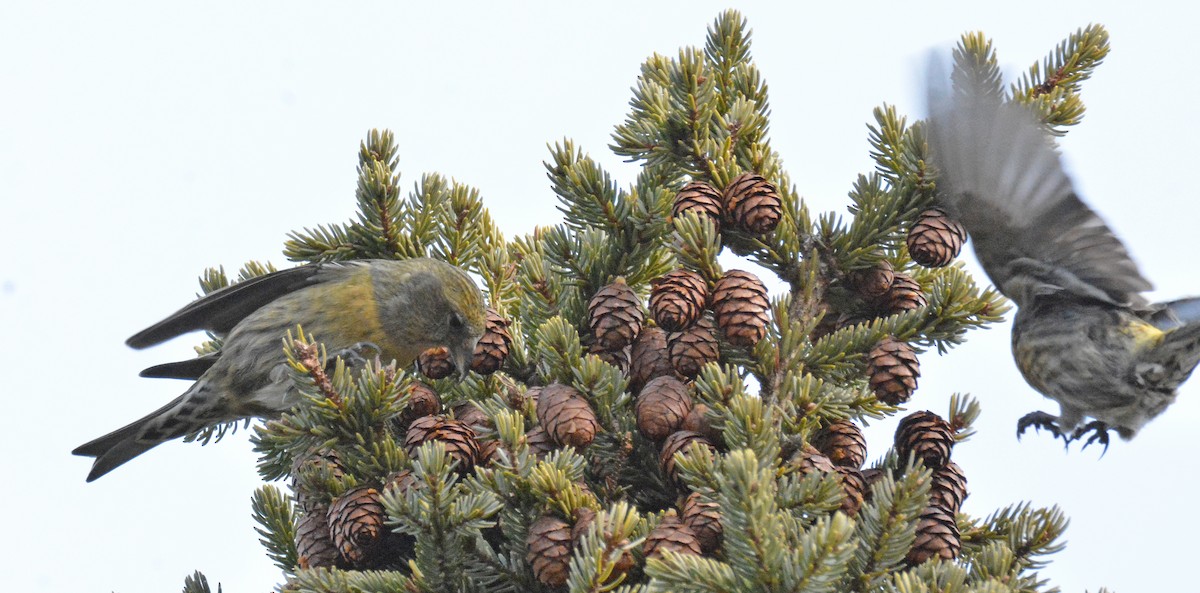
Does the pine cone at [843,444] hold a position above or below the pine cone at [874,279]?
below

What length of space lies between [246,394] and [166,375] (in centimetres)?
46

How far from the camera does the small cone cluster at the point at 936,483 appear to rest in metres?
1.89

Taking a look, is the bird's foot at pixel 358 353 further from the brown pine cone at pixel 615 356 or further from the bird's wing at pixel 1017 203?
the bird's wing at pixel 1017 203

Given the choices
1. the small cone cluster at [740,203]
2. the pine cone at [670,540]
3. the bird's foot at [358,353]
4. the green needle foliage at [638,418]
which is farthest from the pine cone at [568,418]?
the bird's foot at [358,353]

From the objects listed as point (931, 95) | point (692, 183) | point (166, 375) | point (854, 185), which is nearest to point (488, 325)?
point (692, 183)

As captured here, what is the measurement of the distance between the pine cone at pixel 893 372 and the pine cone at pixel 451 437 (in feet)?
2.77

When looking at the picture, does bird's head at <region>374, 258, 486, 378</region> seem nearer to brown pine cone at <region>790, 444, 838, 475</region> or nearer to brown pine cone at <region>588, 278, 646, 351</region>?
brown pine cone at <region>588, 278, 646, 351</region>

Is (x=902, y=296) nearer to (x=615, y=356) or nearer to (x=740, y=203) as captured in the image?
(x=740, y=203)

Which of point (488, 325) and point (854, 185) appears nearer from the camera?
point (854, 185)

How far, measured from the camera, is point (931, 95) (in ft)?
7.84

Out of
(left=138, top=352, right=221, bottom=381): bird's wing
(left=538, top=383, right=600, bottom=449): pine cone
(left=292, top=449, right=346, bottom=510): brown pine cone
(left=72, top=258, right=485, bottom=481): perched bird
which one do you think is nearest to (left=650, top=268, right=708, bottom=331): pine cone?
(left=538, top=383, right=600, bottom=449): pine cone

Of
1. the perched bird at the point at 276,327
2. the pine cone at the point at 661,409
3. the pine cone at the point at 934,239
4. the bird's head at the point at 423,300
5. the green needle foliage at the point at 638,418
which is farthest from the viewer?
the perched bird at the point at 276,327

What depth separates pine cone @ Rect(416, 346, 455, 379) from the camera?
2.73 m

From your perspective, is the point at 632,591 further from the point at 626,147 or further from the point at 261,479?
the point at 261,479
